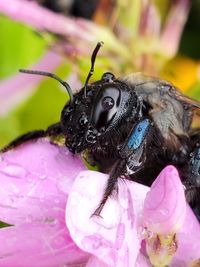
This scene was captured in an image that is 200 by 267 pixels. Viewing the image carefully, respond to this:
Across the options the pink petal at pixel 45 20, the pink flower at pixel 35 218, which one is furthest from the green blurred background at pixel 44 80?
the pink flower at pixel 35 218

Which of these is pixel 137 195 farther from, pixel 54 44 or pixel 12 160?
pixel 54 44

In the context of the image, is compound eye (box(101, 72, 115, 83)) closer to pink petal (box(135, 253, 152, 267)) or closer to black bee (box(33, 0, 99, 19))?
pink petal (box(135, 253, 152, 267))

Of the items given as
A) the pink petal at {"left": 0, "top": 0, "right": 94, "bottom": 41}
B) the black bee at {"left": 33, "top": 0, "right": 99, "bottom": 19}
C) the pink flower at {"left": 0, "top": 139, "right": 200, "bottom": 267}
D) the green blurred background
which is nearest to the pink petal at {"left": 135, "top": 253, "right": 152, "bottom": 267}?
the pink flower at {"left": 0, "top": 139, "right": 200, "bottom": 267}

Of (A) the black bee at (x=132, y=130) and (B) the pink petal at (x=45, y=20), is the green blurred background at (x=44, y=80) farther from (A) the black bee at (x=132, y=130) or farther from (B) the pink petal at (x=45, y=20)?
(A) the black bee at (x=132, y=130)

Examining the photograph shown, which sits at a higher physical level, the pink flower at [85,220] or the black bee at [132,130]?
the black bee at [132,130]

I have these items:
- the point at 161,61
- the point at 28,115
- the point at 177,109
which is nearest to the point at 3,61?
the point at 28,115
